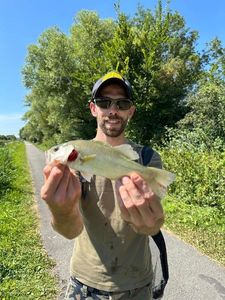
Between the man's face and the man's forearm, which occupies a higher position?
the man's face

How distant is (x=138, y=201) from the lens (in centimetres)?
203

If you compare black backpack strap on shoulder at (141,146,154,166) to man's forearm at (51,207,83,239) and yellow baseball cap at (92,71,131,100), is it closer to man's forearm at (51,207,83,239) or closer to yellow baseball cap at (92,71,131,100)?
yellow baseball cap at (92,71,131,100)

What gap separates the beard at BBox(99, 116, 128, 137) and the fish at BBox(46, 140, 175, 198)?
0.61 m

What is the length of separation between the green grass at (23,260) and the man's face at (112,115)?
11.9ft

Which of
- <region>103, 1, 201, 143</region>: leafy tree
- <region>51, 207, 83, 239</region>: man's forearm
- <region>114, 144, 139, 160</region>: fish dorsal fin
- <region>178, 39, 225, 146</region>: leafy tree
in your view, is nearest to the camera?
<region>114, 144, 139, 160</region>: fish dorsal fin

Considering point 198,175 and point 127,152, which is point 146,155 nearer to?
point 127,152

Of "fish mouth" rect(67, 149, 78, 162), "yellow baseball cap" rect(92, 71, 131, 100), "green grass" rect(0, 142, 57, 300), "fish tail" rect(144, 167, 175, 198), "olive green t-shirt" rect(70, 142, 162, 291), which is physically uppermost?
"yellow baseball cap" rect(92, 71, 131, 100)

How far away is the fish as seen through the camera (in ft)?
6.79

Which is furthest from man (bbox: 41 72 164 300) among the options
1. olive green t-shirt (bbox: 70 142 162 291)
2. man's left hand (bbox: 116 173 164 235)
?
man's left hand (bbox: 116 173 164 235)

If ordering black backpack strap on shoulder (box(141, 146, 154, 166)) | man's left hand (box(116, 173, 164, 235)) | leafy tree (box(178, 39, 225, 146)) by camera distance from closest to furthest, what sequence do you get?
1. man's left hand (box(116, 173, 164, 235))
2. black backpack strap on shoulder (box(141, 146, 154, 166))
3. leafy tree (box(178, 39, 225, 146))

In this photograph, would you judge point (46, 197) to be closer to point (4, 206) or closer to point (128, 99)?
point (128, 99)

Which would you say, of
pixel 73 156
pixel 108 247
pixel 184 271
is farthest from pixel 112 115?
pixel 184 271

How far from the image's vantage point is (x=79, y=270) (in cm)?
258

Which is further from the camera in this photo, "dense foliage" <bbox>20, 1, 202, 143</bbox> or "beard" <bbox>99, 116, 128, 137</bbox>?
"dense foliage" <bbox>20, 1, 202, 143</bbox>
